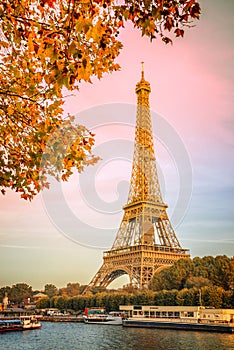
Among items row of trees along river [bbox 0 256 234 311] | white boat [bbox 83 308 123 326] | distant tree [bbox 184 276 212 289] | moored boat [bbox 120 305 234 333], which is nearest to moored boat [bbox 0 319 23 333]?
white boat [bbox 83 308 123 326]

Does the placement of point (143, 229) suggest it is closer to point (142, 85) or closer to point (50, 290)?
point (142, 85)

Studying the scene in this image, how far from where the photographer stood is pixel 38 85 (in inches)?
281

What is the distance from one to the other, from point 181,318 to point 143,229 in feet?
71.7

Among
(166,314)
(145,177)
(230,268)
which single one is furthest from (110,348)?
(145,177)

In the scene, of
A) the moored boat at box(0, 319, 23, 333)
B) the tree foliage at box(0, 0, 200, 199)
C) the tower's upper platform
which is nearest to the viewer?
the tree foliage at box(0, 0, 200, 199)

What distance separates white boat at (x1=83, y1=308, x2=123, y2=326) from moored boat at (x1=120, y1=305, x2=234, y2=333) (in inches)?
78.5

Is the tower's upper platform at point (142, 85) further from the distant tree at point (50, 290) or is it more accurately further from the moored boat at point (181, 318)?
the distant tree at point (50, 290)

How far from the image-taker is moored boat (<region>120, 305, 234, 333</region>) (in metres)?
50.1

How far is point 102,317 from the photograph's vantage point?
2763 inches

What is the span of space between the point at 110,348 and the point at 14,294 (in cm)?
13932

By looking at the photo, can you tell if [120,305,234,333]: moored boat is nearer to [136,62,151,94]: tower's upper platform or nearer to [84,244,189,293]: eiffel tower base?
[84,244,189,293]: eiffel tower base

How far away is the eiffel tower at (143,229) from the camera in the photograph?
7050cm

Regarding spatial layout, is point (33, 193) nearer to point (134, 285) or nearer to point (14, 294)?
point (134, 285)

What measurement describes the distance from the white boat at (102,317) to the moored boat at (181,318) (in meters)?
1.99
